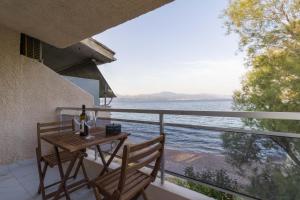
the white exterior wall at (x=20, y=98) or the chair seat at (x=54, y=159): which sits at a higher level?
the white exterior wall at (x=20, y=98)

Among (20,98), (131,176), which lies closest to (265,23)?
(131,176)

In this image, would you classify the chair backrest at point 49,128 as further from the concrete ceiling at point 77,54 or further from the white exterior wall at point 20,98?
the concrete ceiling at point 77,54

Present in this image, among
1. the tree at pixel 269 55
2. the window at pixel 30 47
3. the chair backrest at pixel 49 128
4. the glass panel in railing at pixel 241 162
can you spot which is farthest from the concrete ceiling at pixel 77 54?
the tree at pixel 269 55

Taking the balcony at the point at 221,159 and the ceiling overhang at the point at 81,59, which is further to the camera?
the ceiling overhang at the point at 81,59

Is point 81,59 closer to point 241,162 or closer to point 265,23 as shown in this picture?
point 241,162

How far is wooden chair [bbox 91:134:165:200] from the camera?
1288mm

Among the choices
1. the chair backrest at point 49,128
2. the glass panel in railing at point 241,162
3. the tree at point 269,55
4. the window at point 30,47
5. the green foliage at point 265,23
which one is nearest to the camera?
the glass panel in railing at point 241,162

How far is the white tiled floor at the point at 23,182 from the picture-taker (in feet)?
7.80

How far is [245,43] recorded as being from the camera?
20.2ft

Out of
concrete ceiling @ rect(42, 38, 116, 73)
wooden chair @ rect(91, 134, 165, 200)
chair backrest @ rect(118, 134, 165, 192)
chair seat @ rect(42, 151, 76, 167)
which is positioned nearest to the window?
concrete ceiling @ rect(42, 38, 116, 73)

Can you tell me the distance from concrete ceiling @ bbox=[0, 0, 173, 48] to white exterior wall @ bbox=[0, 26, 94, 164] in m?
0.54

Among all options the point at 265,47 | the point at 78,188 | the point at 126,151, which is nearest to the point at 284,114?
the point at 126,151

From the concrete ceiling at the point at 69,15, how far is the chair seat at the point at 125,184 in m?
1.97

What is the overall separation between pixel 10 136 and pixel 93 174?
189 centimetres
